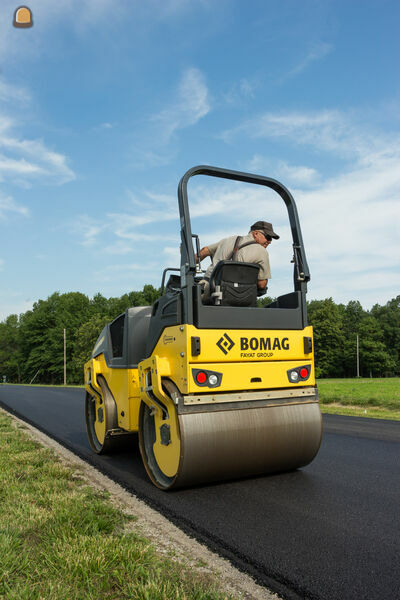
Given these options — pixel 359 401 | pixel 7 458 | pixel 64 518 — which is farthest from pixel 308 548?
pixel 359 401

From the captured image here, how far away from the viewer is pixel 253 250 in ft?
16.0

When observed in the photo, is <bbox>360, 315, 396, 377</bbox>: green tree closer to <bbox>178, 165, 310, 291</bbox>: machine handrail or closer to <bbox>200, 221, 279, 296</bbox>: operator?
<bbox>178, 165, 310, 291</bbox>: machine handrail

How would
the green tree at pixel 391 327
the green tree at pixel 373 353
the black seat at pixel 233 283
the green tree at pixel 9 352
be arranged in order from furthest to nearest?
the green tree at pixel 9 352, the green tree at pixel 391 327, the green tree at pixel 373 353, the black seat at pixel 233 283

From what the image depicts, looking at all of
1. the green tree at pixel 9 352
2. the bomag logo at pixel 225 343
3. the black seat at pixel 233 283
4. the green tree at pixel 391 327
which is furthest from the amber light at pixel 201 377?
the green tree at pixel 9 352

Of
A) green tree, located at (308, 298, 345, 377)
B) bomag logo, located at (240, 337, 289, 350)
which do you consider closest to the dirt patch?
bomag logo, located at (240, 337, 289, 350)

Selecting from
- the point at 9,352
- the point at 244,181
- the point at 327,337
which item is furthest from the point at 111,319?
the point at 244,181

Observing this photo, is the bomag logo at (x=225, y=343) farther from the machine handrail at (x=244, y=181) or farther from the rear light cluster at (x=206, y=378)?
the machine handrail at (x=244, y=181)

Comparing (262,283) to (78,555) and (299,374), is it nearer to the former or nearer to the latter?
(299,374)

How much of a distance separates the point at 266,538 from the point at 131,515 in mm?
1092

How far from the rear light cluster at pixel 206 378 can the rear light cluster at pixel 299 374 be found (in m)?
0.79

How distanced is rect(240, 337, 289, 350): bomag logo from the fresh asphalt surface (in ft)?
4.21

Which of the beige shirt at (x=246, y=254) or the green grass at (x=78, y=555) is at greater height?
the beige shirt at (x=246, y=254)

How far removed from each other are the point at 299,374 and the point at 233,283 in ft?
3.63

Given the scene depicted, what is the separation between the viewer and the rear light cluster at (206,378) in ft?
13.8
